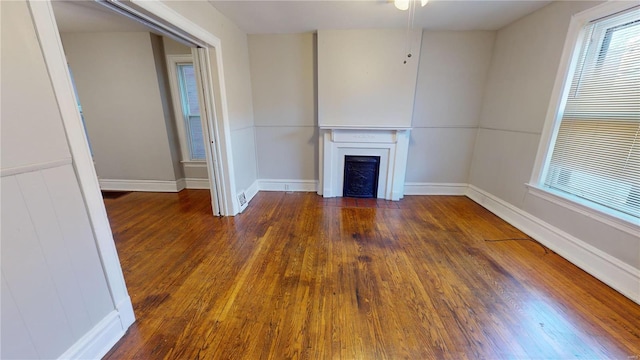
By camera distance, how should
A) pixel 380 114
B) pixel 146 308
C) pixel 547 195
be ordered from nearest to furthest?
pixel 146 308, pixel 547 195, pixel 380 114

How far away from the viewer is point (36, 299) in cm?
105

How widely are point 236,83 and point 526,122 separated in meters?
3.54

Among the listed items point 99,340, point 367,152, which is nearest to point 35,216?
point 99,340

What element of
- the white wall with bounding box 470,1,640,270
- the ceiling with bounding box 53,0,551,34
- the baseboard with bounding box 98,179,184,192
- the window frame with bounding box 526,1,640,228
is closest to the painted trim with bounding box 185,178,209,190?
the baseboard with bounding box 98,179,184,192

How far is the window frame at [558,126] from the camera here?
1.87 m

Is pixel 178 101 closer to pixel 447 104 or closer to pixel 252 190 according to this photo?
pixel 252 190

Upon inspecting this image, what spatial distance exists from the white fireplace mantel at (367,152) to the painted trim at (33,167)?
281 centimetres

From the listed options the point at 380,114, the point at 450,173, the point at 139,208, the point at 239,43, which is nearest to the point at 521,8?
the point at 380,114

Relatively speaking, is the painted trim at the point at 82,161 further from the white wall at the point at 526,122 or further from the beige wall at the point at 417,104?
the white wall at the point at 526,122

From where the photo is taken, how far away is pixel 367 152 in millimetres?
3686

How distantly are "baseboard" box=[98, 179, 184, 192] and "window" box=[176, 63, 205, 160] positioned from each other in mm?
566

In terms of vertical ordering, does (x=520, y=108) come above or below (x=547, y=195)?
above

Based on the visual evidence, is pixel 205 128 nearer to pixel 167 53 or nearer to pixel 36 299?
pixel 167 53

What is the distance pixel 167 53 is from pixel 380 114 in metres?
3.32
